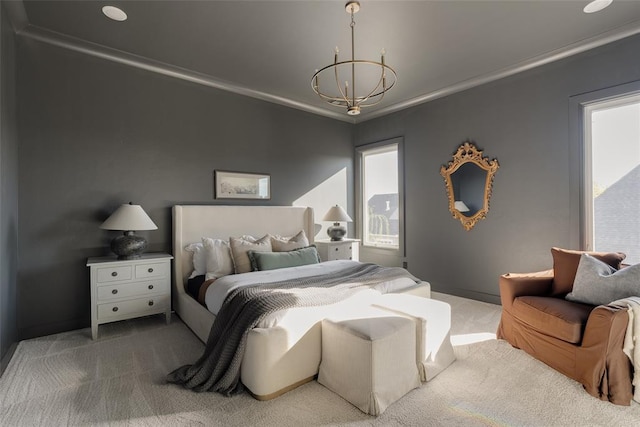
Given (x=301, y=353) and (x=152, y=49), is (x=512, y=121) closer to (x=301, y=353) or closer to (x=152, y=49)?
(x=301, y=353)

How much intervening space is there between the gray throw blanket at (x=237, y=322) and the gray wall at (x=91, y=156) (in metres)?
1.80

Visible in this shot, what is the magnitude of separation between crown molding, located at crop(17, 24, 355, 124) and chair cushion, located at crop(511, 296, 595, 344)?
392 cm

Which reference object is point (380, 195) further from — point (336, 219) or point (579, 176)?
point (579, 176)

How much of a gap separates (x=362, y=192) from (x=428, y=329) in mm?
3687

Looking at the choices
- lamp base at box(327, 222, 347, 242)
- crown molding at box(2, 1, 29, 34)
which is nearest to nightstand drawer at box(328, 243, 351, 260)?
lamp base at box(327, 222, 347, 242)

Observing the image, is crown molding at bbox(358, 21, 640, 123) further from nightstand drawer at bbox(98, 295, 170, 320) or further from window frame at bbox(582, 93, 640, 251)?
nightstand drawer at bbox(98, 295, 170, 320)

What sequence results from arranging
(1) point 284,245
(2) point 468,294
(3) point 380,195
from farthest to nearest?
(3) point 380,195
(2) point 468,294
(1) point 284,245

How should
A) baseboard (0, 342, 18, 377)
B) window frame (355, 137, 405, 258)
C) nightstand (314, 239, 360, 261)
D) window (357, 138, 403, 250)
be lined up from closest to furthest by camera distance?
1. baseboard (0, 342, 18, 377)
2. nightstand (314, 239, 360, 261)
3. window frame (355, 137, 405, 258)
4. window (357, 138, 403, 250)

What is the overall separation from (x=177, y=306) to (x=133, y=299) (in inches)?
20.4

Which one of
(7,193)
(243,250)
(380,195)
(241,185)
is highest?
→ (241,185)

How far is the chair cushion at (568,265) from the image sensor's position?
2.69m

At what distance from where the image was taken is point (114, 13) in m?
2.72

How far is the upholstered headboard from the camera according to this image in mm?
3682

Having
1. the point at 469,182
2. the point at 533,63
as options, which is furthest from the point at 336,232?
the point at 533,63
